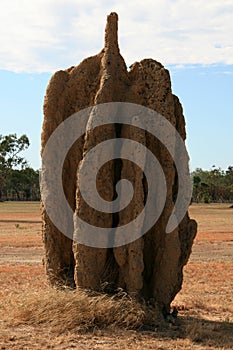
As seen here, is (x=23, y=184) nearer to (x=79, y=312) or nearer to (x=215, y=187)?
(x=215, y=187)

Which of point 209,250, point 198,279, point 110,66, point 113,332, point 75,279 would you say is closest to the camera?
point 113,332

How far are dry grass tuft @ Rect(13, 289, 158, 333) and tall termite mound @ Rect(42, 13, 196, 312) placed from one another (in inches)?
16.2

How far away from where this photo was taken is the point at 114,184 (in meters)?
10.2

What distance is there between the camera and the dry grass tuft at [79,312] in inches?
358

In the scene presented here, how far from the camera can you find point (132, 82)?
35.8ft

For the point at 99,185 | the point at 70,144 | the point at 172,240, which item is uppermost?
the point at 70,144

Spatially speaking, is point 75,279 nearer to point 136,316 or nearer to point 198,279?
point 136,316

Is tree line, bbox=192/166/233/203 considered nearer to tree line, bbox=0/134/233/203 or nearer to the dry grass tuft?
tree line, bbox=0/134/233/203

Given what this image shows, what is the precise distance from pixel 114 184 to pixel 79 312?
2.18 metres

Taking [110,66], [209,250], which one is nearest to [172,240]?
[110,66]

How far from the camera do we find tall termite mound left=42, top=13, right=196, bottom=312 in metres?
9.86

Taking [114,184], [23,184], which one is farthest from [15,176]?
[114,184]

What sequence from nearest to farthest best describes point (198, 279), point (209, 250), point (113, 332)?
point (113, 332) < point (198, 279) < point (209, 250)

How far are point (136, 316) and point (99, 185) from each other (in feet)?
6.89
